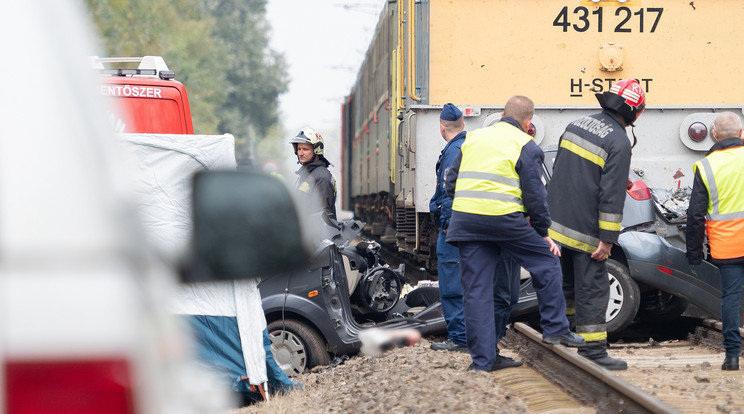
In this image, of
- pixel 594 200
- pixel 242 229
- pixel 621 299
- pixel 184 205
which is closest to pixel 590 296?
pixel 594 200

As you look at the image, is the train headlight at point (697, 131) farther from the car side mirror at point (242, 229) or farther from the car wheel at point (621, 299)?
the car side mirror at point (242, 229)

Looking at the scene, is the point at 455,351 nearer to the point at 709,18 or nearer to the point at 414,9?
the point at 414,9

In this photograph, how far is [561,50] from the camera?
1052cm

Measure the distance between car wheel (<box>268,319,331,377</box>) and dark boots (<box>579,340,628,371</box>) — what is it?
1925 mm

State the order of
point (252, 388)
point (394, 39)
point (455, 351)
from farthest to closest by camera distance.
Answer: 1. point (394, 39)
2. point (455, 351)
3. point (252, 388)

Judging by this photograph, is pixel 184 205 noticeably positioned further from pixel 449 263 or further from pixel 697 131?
pixel 697 131

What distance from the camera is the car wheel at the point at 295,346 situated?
280 inches

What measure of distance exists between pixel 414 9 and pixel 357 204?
14.0 meters

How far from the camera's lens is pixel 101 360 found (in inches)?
53.6

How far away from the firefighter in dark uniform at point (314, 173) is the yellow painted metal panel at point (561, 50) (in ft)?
8.47

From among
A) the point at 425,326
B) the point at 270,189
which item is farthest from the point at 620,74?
the point at 270,189

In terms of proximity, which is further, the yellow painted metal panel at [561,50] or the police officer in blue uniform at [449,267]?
the yellow painted metal panel at [561,50]

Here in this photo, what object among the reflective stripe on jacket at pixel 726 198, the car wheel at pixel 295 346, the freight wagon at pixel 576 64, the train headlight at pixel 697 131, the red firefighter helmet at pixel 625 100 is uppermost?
the freight wagon at pixel 576 64

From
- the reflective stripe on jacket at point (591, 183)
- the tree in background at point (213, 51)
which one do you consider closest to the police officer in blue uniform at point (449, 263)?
the reflective stripe on jacket at point (591, 183)
